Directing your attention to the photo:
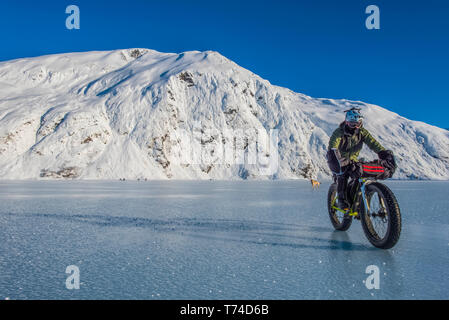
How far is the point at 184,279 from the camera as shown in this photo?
4117mm

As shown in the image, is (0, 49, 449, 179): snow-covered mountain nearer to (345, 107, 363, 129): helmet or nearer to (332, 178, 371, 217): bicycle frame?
(332, 178, 371, 217): bicycle frame

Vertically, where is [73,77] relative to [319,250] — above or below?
above

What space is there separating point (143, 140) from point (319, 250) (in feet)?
239

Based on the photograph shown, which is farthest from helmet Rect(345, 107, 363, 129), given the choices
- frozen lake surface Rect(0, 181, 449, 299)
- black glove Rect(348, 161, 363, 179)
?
frozen lake surface Rect(0, 181, 449, 299)

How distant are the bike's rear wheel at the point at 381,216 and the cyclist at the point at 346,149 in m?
0.51

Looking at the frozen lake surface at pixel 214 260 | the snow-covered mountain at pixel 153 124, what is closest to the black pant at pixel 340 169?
the frozen lake surface at pixel 214 260

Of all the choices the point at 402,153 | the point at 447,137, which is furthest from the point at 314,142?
the point at 447,137

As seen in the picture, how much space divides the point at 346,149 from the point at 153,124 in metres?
74.3

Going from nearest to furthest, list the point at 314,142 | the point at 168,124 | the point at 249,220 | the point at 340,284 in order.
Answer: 1. the point at 340,284
2. the point at 249,220
3. the point at 168,124
4. the point at 314,142

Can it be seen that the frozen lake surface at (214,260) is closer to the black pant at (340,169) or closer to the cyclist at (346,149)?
the black pant at (340,169)

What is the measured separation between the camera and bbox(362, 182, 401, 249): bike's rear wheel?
5.33 metres

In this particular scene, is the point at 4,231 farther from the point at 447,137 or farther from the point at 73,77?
the point at 447,137

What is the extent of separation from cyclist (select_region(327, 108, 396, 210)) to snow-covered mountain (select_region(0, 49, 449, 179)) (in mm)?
63171
